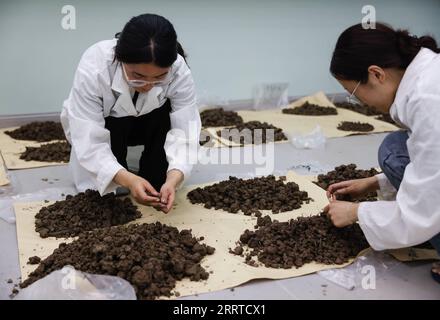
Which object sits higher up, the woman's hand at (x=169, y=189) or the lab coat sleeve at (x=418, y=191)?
the lab coat sleeve at (x=418, y=191)

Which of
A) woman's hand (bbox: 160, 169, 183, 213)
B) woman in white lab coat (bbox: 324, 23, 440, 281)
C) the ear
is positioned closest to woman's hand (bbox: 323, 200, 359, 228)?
woman in white lab coat (bbox: 324, 23, 440, 281)

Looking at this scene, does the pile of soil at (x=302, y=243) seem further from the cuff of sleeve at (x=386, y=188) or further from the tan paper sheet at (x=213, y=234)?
the cuff of sleeve at (x=386, y=188)

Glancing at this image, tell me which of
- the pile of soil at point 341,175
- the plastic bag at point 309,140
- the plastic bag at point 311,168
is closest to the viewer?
the pile of soil at point 341,175

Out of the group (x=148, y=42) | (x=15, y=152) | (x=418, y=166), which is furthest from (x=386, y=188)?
(x=15, y=152)

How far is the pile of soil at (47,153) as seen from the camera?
10.9 ft

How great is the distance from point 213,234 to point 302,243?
16.7 inches

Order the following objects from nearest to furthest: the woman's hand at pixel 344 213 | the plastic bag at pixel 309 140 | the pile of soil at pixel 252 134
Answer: the woman's hand at pixel 344 213
the plastic bag at pixel 309 140
the pile of soil at pixel 252 134

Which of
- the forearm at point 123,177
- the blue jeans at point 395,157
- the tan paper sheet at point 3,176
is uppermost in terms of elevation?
the blue jeans at point 395,157

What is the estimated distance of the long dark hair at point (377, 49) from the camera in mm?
1738

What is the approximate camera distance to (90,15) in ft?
13.5

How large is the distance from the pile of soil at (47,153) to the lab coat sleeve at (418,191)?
225 cm

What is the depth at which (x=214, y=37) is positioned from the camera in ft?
15.4

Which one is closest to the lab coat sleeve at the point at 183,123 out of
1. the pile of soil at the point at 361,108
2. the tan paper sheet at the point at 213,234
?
the tan paper sheet at the point at 213,234

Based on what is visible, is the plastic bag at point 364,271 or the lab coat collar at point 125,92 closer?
the plastic bag at point 364,271
